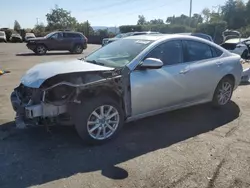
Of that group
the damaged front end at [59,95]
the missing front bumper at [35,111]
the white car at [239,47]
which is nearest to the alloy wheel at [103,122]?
the damaged front end at [59,95]

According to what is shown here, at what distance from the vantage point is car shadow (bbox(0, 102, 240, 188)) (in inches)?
139

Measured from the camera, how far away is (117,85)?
14.4ft

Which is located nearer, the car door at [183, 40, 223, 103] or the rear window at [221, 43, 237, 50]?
the car door at [183, 40, 223, 103]

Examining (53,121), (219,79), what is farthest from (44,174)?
(219,79)

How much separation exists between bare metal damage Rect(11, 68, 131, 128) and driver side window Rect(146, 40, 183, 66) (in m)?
0.76

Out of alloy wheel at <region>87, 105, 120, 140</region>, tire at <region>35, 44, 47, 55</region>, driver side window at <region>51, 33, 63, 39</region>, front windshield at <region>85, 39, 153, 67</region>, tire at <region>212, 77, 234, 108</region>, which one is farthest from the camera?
driver side window at <region>51, 33, 63, 39</region>

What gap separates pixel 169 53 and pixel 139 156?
6.58 ft

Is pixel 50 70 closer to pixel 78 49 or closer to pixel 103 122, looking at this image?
pixel 103 122

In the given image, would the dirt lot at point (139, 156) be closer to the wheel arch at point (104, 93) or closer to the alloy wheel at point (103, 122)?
the alloy wheel at point (103, 122)

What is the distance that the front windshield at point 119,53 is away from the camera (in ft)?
Result: 15.6

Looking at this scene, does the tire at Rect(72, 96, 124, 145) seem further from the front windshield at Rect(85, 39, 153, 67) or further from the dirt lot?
the front windshield at Rect(85, 39, 153, 67)

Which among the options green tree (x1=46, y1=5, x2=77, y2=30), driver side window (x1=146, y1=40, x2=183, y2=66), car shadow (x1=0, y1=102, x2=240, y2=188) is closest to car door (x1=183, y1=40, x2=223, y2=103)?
driver side window (x1=146, y1=40, x2=183, y2=66)

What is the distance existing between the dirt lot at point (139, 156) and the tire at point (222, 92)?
0.61 m

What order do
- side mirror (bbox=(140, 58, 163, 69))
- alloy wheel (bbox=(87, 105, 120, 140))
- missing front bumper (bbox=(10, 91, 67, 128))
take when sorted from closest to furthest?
missing front bumper (bbox=(10, 91, 67, 128))
alloy wheel (bbox=(87, 105, 120, 140))
side mirror (bbox=(140, 58, 163, 69))
